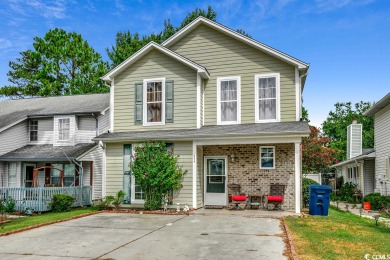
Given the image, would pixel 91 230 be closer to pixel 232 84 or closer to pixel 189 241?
pixel 189 241

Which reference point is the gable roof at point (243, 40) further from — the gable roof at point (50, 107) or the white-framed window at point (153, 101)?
the gable roof at point (50, 107)

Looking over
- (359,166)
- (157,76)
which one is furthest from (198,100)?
(359,166)

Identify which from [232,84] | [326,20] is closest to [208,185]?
[232,84]

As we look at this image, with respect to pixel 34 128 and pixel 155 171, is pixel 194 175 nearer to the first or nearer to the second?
pixel 155 171

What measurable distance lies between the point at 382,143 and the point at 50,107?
20.3 metres

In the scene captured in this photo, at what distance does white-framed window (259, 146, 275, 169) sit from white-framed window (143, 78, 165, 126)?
15.4ft

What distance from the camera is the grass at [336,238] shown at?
25.5 feet

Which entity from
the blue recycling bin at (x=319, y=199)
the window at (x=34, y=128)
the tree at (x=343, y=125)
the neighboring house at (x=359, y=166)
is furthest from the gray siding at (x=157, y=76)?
the tree at (x=343, y=125)

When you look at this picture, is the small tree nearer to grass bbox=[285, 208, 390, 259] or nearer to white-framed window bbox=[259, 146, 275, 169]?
white-framed window bbox=[259, 146, 275, 169]

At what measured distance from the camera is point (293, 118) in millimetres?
15039

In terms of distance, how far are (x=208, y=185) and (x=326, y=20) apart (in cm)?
975

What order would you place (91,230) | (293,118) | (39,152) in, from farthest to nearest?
1. (39,152)
2. (293,118)
3. (91,230)

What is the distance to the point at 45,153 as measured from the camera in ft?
65.7

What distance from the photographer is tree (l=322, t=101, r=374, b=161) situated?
5309 cm
